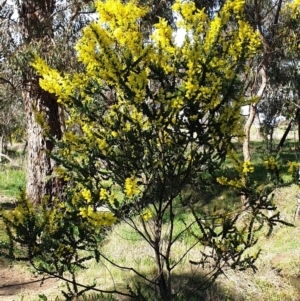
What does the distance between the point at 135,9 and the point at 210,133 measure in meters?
0.93

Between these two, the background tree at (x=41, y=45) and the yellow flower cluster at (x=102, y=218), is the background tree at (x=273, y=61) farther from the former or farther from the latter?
the yellow flower cluster at (x=102, y=218)

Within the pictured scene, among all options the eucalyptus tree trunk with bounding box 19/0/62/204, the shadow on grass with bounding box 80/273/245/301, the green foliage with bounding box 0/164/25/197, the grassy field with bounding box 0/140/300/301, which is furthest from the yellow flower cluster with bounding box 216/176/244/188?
the green foliage with bounding box 0/164/25/197

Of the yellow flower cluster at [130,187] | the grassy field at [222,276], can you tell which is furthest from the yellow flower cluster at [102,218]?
the grassy field at [222,276]

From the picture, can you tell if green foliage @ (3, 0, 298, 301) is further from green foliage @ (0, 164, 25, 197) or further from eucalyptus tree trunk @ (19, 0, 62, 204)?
green foliage @ (0, 164, 25, 197)

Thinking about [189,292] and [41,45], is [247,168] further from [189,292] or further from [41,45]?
[41,45]

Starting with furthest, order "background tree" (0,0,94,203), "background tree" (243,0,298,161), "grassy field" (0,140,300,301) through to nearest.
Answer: "background tree" (243,0,298,161) < "background tree" (0,0,94,203) < "grassy field" (0,140,300,301)

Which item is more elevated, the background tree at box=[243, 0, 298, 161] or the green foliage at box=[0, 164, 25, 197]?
the background tree at box=[243, 0, 298, 161]

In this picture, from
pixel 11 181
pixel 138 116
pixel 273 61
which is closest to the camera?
pixel 138 116

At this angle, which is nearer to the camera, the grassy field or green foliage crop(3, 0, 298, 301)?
green foliage crop(3, 0, 298, 301)

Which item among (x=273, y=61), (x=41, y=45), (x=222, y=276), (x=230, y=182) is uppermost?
(x=273, y=61)

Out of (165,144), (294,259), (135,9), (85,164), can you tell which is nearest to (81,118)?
(85,164)

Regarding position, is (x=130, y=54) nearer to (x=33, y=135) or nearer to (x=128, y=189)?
(x=128, y=189)

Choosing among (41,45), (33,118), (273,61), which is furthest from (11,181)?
(273,61)

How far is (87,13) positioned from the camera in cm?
990
